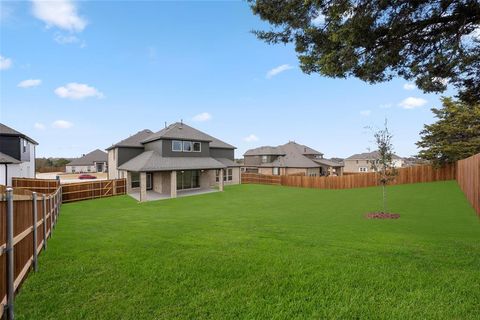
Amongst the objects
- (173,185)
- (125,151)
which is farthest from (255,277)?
(125,151)

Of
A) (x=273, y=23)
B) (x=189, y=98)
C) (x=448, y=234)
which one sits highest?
(x=189, y=98)

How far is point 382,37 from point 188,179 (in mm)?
23540

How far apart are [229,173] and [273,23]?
1111 inches

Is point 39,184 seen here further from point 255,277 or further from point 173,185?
point 255,277

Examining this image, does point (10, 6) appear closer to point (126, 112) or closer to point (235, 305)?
point (235, 305)

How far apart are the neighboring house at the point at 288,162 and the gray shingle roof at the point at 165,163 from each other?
17700 mm

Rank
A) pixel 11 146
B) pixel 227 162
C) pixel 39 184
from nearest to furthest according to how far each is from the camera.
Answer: pixel 39 184
pixel 11 146
pixel 227 162

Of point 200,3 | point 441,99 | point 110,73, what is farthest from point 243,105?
point 441,99

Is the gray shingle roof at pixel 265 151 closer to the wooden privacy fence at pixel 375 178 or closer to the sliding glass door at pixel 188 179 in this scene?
the wooden privacy fence at pixel 375 178

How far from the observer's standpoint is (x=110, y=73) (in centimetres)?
2128

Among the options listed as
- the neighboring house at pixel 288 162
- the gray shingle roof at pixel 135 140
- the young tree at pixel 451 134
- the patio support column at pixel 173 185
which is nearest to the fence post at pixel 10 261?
the patio support column at pixel 173 185

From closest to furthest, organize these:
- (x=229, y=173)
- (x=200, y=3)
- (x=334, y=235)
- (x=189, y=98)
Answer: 1. (x=334, y=235)
2. (x=200, y=3)
3. (x=189, y=98)
4. (x=229, y=173)

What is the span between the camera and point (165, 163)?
929 inches

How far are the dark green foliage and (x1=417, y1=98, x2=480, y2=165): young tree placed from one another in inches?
931
